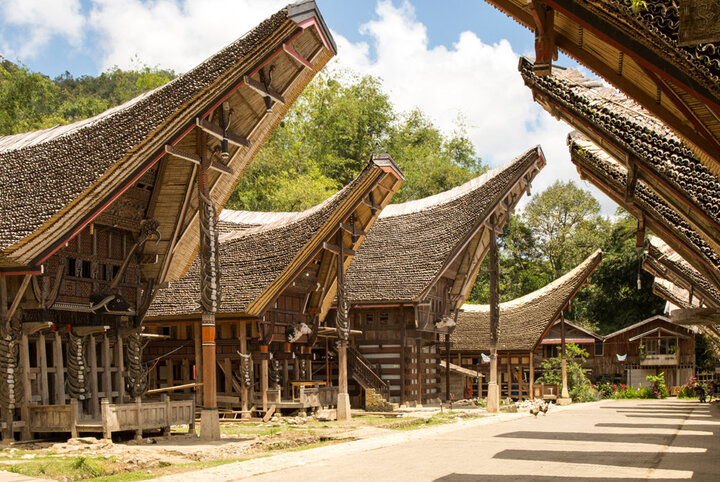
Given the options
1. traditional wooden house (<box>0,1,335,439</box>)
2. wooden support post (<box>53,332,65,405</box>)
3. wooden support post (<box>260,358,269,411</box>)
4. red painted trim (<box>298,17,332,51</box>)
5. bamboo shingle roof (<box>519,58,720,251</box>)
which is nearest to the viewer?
bamboo shingle roof (<box>519,58,720,251</box>)

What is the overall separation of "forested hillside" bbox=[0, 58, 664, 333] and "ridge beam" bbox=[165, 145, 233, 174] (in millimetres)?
28599

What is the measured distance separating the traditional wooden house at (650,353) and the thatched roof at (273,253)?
94.4 ft

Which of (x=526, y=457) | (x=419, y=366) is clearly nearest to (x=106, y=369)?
(x=526, y=457)

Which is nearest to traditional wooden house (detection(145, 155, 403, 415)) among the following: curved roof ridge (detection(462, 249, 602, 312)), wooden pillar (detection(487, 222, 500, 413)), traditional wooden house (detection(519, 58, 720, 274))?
wooden pillar (detection(487, 222, 500, 413))

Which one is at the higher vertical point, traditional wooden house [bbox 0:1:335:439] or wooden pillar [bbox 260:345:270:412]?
traditional wooden house [bbox 0:1:335:439]

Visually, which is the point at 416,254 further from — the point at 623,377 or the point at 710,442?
the point at 623,377

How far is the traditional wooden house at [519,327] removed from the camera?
38.7 m

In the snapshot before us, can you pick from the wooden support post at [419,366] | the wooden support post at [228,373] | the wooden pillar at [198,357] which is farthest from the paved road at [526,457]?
the wooden support post at [419,366]

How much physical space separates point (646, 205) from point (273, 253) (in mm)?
13246

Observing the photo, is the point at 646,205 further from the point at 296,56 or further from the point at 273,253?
the point at 273,253

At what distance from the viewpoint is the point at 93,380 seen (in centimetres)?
1942

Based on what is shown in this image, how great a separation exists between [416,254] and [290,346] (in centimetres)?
724

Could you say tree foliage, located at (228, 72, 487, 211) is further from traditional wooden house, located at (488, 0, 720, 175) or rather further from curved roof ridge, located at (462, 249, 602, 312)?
traditional wooden house, located at (488, 0, 720, 175)

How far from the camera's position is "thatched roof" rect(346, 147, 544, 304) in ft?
100
